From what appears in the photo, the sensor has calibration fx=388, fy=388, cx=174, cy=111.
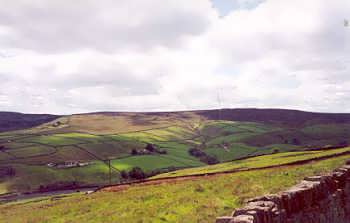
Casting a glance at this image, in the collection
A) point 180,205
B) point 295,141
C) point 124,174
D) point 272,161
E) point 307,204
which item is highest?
point 307,204

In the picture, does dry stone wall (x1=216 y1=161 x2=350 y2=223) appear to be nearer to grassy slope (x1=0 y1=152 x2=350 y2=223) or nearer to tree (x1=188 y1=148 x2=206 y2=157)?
grassy slope (x1=0 y1=152 x2=350 y2=223)

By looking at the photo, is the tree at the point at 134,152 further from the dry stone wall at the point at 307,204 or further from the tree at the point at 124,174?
the dry stone wall at the point at 307,204

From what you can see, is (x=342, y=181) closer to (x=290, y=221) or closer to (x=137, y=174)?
(x=290, y=221)

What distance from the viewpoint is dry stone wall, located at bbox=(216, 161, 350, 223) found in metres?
10.0

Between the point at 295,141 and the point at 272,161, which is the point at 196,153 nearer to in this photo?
the point at 295,141

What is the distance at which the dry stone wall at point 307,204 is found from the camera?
10.0 metres

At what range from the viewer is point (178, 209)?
21688mm

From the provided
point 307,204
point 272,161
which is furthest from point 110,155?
point 307,204

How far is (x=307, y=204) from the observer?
43.3ft

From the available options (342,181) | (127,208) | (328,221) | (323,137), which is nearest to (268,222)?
(328,221)

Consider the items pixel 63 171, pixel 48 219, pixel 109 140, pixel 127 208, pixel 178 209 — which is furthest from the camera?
pixel 109 140

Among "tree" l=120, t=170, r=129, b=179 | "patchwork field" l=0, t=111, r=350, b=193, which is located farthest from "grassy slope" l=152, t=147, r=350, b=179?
"tree" l=120, t=170, r=129, b=179

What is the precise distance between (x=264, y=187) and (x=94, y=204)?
1261 centimetres

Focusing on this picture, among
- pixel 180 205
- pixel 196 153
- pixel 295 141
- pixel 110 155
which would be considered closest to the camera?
pixel 180 205
